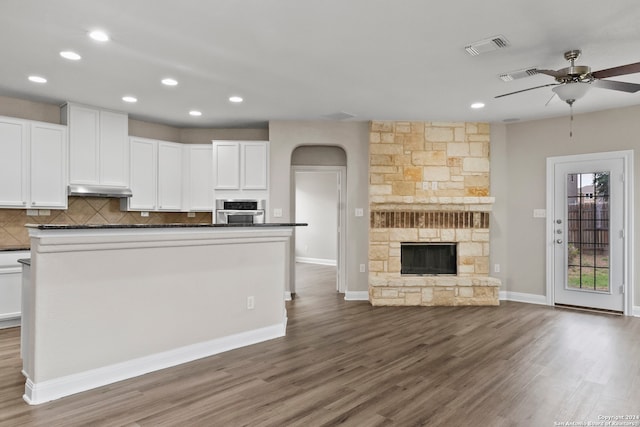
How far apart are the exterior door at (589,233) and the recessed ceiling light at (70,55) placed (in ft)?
19.8

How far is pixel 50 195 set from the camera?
16.1 ft

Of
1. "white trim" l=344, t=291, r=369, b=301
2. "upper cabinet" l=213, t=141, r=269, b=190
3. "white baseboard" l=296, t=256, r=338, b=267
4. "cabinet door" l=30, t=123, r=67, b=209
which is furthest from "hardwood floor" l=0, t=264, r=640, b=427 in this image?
"white baseboard" l=296, t=256, r=338, b=267

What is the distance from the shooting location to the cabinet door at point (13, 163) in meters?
4.55

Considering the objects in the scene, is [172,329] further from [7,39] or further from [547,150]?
[547,150]

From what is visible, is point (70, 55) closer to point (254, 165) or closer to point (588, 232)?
point (254, 165)

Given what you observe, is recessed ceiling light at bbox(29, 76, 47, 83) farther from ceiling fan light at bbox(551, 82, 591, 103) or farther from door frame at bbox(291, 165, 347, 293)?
ceiling fan light at bbox(551, 82, 591, 103)

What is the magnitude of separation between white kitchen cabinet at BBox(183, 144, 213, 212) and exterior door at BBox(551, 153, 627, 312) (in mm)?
5240

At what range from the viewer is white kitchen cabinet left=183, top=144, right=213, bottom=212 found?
632cm

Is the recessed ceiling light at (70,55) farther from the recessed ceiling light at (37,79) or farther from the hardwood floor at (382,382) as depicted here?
the hardwood floor at (382,382)

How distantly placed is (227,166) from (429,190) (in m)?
3.12

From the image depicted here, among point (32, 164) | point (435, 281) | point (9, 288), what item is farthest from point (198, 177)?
point (435, 281)

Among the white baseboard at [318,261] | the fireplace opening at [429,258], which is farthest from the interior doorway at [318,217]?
the fireplace opening at [429,258]

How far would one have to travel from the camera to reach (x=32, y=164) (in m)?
4.75

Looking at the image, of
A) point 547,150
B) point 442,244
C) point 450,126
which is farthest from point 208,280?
point 547,150
